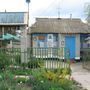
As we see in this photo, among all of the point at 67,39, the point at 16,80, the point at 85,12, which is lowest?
the point at 16,80

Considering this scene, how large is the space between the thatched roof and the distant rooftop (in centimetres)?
137

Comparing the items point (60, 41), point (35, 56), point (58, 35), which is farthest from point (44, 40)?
point (35, 56)

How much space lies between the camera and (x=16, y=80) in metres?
14.2

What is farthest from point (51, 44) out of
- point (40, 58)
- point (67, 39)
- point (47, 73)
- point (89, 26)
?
point (47, 73)

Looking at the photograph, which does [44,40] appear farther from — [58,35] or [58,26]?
[58,26]

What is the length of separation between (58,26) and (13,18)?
414cm

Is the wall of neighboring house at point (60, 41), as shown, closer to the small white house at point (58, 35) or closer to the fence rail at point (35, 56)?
the small white house at point (58, 35)

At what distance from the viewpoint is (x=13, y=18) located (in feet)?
103

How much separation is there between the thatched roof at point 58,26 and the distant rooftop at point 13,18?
1371 mm

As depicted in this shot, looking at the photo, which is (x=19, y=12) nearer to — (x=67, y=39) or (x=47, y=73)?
(x=67, y=39)

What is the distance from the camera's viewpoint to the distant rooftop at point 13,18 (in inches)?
1204

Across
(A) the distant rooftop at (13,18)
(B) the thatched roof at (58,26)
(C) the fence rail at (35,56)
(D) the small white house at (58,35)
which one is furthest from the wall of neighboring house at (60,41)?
(C) the fence rail at (35,56)

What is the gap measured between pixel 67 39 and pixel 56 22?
7.42ft

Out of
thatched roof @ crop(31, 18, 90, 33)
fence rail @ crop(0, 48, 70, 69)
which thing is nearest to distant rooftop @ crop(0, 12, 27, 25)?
thatched roof @ crop(31, 18, 90, 33)
